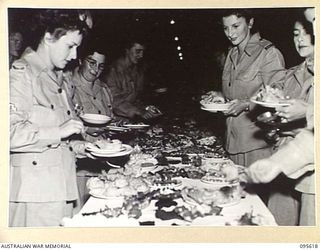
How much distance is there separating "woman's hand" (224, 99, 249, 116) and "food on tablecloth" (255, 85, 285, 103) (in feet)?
0.07

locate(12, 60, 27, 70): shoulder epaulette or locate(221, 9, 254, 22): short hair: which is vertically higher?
locate(221, 9, 254, 22): short hair

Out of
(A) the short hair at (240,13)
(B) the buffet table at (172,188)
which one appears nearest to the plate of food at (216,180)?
(B) the buffet table at (172,188)

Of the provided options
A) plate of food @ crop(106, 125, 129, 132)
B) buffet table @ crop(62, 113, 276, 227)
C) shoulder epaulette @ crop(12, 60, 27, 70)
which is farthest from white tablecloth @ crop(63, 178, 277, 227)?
shoulder epaulette @ crop(12, 60, 27, 70)

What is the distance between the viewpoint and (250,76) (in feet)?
2.65

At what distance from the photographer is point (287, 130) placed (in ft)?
2.64

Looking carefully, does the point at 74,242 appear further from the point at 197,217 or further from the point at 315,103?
the point at 315,103

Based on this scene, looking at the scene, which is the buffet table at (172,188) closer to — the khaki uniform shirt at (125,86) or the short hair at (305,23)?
the khaki uniform shirt at (125,86)

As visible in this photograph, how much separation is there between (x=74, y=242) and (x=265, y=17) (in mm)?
379

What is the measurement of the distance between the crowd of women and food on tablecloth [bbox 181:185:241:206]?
0.08 feet

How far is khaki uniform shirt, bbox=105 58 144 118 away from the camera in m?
0.80

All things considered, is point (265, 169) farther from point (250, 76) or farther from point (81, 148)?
point (81, 148)

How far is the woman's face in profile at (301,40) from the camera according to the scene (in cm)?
80
